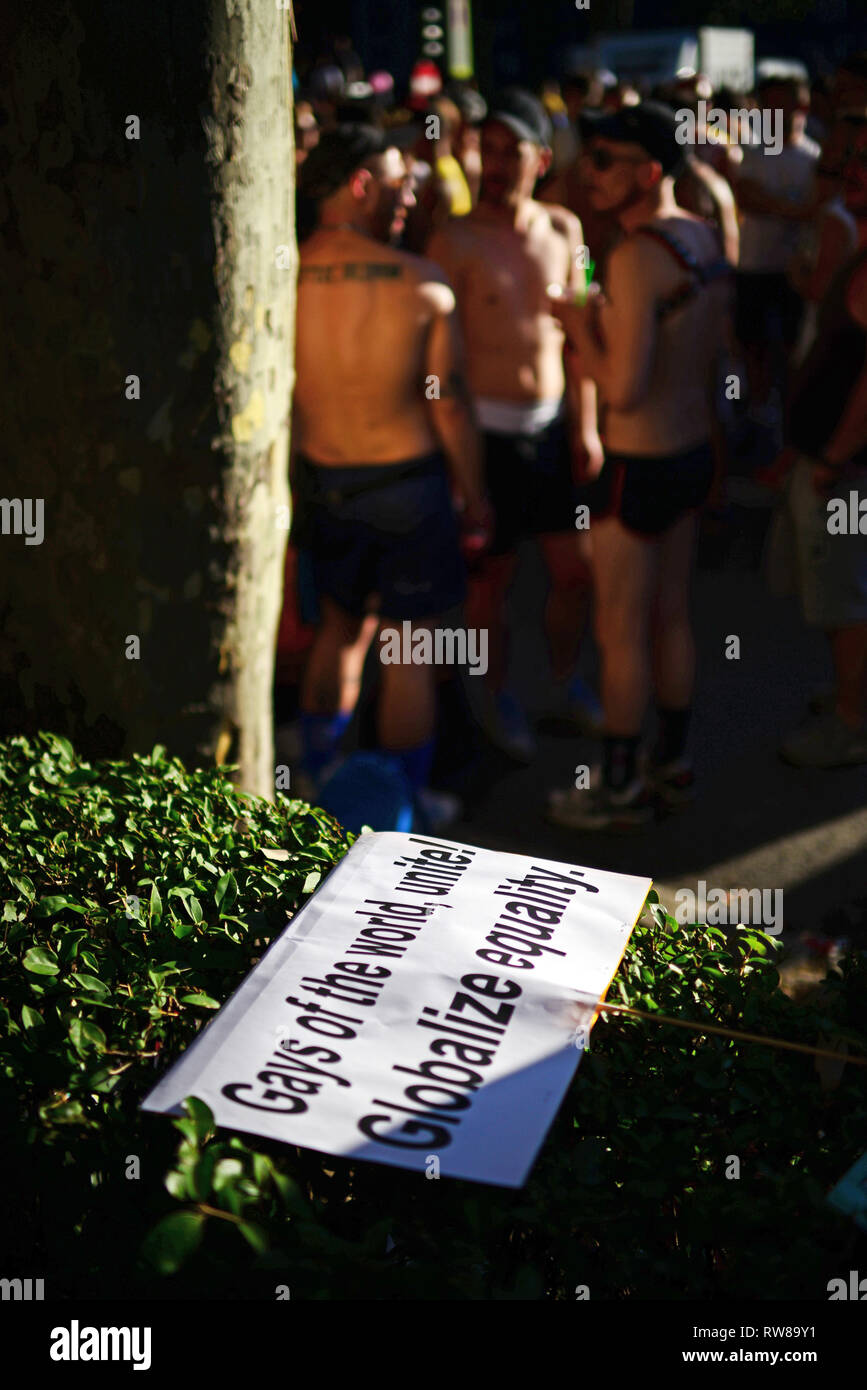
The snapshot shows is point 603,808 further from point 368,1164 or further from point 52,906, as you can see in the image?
point 368,1164

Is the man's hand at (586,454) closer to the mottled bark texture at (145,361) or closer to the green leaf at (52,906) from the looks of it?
the mottled bark texture at (145,361)

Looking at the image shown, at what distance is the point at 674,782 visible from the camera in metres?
5.23

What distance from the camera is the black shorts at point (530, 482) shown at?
546cm

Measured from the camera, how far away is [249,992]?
164cm

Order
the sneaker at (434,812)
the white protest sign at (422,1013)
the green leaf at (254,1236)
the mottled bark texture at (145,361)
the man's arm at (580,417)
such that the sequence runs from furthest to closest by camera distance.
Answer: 1. the man's arm at (580,417)
2. the sneaker at (434,812)
3. the mottled bark texture at (145,361)
4. the white protest sign at (422,1013)
5. the green leaf at (254,1236)

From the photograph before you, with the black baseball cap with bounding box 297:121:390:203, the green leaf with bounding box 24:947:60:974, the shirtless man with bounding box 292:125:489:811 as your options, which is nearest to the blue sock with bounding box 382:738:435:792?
the shirtless man with bounding box 292:125:489:811

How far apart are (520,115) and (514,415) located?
1.17 m

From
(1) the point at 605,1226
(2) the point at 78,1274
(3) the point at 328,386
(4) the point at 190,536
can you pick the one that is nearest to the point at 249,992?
(2) the point at 78,1274

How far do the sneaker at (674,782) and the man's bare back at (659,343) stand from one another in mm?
1255

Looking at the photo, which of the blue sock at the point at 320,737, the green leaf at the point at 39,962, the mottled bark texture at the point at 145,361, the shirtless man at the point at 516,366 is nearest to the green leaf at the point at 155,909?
the green leaf at the point at 39,962

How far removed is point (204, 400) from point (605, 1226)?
1.87 meters

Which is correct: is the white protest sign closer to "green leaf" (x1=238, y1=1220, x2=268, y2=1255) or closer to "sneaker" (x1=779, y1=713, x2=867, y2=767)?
"green leaf" (x1=238, y1=1220, x2=268, y2=1255)

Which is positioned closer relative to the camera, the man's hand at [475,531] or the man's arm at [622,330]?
the man's arm at [622,330]

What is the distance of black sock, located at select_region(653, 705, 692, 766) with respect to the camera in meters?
5.26
